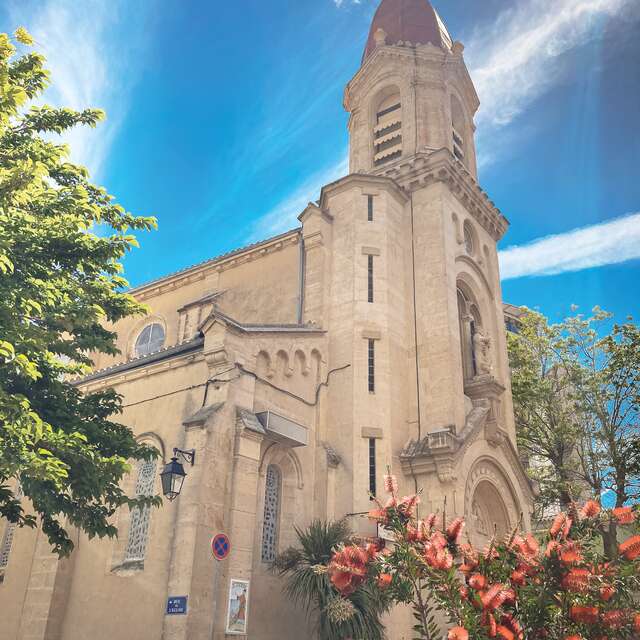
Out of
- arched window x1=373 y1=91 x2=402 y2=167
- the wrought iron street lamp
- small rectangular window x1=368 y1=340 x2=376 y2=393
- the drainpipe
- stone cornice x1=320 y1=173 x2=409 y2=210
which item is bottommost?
the wrought iron street lamp

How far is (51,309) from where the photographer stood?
11.6 metres

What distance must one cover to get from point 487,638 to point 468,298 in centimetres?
2047

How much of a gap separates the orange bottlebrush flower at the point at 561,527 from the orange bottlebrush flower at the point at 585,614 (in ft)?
2.35

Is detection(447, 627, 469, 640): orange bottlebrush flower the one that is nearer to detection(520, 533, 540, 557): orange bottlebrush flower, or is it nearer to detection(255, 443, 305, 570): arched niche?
detection(520, 533, 540, 557): orange bottlebrush flower

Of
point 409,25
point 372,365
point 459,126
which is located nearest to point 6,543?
point 372,365

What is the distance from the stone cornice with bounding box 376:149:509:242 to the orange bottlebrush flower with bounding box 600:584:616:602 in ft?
65.7

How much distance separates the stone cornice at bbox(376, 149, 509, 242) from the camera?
2456 cm

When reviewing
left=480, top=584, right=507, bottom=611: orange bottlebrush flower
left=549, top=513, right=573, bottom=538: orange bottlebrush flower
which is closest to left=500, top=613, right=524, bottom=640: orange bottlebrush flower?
left=480, top=584, right=507, bottom=611: orange bottlebrush flower

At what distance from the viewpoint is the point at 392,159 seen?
1097 inches

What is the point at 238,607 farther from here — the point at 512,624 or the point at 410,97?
the point at 410,97

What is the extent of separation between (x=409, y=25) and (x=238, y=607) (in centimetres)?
2792

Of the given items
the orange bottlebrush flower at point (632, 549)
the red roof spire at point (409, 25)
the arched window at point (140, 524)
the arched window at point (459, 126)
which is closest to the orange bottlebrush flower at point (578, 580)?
the orange bottlebrush flower at point (632, 549)

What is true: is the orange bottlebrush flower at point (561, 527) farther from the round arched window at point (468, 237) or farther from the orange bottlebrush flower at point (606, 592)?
the round arched window at point (468, 237)

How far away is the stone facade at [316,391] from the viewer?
1551 centimetres
